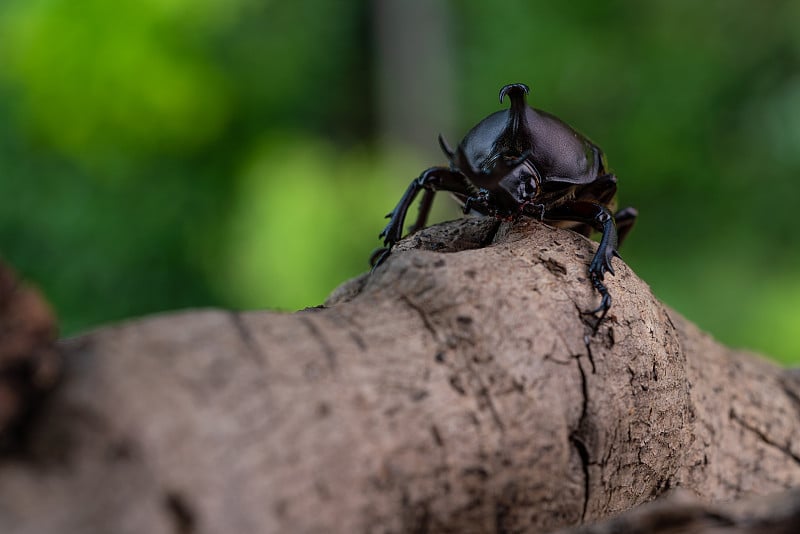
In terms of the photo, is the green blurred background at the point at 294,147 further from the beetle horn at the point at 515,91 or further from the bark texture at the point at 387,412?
the bark texture at the point at 387,412

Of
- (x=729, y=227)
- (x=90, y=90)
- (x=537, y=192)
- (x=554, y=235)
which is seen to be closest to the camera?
(x=554, y=235)

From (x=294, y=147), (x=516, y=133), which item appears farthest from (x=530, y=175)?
(x=294, y=147)

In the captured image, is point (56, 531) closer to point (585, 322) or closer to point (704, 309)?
point (585, 322)

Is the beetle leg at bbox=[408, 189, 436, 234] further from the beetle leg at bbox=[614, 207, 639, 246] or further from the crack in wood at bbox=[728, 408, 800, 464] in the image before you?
the crack in wood at bbox=[728, 408, 800, 464]

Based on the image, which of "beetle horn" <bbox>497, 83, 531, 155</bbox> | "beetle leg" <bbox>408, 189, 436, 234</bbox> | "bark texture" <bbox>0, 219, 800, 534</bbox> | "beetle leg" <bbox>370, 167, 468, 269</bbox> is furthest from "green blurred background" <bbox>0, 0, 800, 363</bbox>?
"bark texture" <bbox>0, 219, 800, 534</bbox>

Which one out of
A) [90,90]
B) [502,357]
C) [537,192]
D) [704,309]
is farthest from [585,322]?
[90,90]

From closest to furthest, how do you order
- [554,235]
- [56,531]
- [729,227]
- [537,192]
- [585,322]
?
[56,531] < [585,322] < [554,235] < [537,192] < [729,227]

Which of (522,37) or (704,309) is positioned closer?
(704,309)
